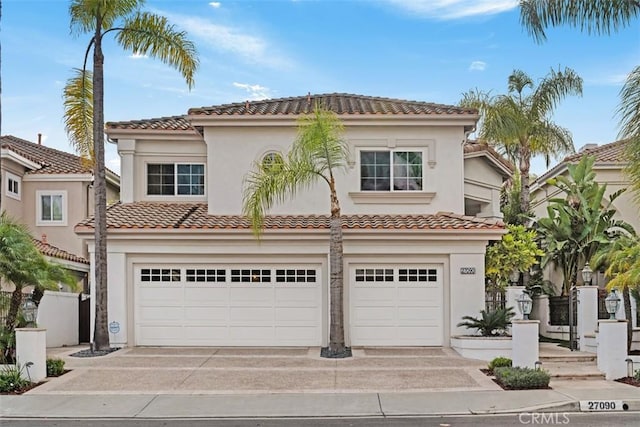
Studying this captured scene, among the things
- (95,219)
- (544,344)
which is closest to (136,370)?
(95,219)

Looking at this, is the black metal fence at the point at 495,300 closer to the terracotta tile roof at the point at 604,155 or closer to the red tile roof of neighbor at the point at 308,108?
the red tile roof of neighbor at the point at 308,108

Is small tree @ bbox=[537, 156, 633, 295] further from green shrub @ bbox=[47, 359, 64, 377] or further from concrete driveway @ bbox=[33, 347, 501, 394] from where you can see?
green shrub @ bbox=[47, 359, 64, 377]

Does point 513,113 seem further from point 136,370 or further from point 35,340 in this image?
point 35,340

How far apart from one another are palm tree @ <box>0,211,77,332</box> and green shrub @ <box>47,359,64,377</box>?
1.36 metres

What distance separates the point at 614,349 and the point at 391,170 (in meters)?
8.25

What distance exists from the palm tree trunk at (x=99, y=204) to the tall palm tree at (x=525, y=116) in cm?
1357

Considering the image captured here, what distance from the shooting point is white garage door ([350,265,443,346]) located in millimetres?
18094

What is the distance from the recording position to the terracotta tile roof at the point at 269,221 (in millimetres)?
17969

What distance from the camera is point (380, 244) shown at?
59.1 feet

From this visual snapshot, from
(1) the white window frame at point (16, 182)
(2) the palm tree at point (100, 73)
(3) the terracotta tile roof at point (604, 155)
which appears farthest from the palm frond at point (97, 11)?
(3) the terracotta tile roof at point (604, 155)

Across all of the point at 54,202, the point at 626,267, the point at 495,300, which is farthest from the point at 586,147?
the point at 54,202

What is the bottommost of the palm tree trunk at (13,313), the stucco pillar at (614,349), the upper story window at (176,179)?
the stucco pillar at (614,349)

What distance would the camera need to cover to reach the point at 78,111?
18.2m

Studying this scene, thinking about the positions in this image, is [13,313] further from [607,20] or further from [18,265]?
[607,20]
